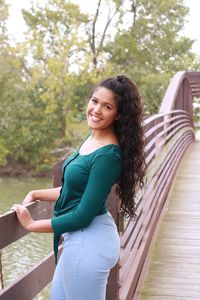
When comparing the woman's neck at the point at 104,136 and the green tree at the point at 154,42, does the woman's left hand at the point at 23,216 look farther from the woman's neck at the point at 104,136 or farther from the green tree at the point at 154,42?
the green tree at the point at 154,42

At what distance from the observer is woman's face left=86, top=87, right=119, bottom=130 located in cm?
208

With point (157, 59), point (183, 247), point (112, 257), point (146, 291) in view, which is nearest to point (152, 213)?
point (183, 247)

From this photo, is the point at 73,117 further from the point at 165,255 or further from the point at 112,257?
the point at 112,257

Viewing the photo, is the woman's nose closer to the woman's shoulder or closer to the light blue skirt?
the woman's shoulder

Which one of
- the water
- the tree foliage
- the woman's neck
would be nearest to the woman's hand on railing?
the woman's neck

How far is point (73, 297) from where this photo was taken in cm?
206

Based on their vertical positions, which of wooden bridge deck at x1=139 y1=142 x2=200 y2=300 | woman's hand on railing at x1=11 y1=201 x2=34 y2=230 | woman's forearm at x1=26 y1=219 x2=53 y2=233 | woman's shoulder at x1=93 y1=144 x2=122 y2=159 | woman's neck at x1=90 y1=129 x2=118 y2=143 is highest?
woman's neck at x1=90 y1=129 x2=118 y2=143

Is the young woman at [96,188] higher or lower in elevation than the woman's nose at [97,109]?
lower

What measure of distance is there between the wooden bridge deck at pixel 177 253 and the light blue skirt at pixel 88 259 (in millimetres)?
1724

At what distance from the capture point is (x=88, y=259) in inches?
78.2

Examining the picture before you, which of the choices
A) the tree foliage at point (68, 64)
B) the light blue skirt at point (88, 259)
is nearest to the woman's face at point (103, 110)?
the light blue skirt at point (88, 259)

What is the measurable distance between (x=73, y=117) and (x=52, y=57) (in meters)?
3.44

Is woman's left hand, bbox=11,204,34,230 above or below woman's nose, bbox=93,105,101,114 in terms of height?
below

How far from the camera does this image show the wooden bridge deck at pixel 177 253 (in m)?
3.83
